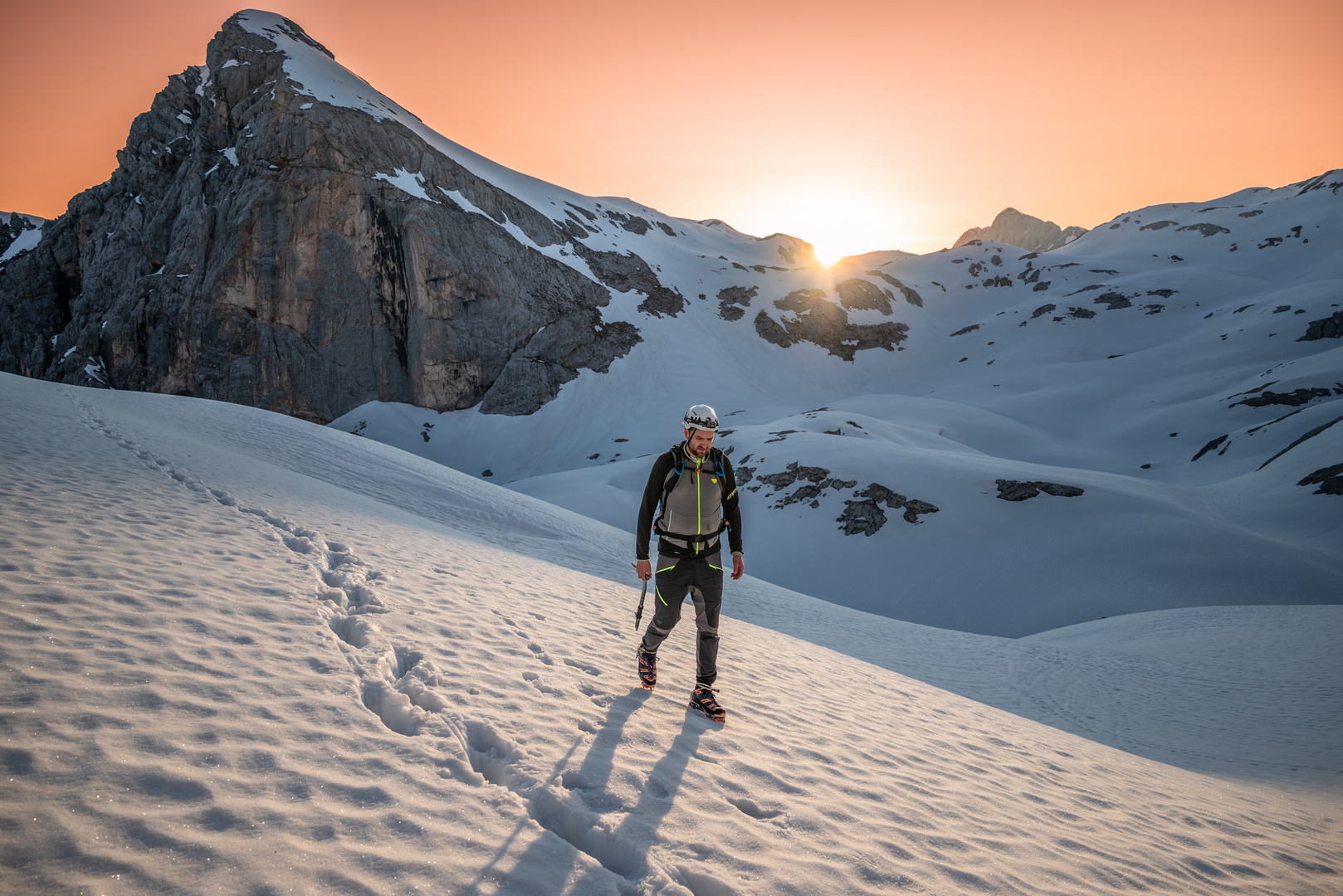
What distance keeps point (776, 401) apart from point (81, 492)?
186ft

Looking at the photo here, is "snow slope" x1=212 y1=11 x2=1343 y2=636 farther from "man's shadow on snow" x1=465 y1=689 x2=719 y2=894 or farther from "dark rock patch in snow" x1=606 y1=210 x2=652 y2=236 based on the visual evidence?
"man's shadow on snow" x1=465 y1=689 x2=719 y2=894

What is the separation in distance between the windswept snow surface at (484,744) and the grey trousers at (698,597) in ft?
1.95

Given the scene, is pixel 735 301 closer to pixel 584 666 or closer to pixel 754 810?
pixel 584 666

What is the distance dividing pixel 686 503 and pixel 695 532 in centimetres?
29

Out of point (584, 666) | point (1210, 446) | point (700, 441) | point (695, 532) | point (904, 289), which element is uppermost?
point (904, 289)

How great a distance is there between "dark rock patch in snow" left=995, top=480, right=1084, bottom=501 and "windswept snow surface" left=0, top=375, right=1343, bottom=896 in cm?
1433

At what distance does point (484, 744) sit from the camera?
4352 mm

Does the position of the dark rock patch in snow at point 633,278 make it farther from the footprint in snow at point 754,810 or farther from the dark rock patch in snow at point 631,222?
the footprint in snow at point 754,810

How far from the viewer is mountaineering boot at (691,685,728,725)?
18.7 feet

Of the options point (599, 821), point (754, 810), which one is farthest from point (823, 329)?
point (599, 821)

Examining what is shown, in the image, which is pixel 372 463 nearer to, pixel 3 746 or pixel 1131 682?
pixel 3 746

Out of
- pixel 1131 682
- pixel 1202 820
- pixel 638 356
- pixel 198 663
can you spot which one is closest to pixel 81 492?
pixel 198 663

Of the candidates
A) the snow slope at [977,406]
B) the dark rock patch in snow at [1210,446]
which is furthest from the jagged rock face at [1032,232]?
the dark rock patch in snow at [1210,446]

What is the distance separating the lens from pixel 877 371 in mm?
71250
